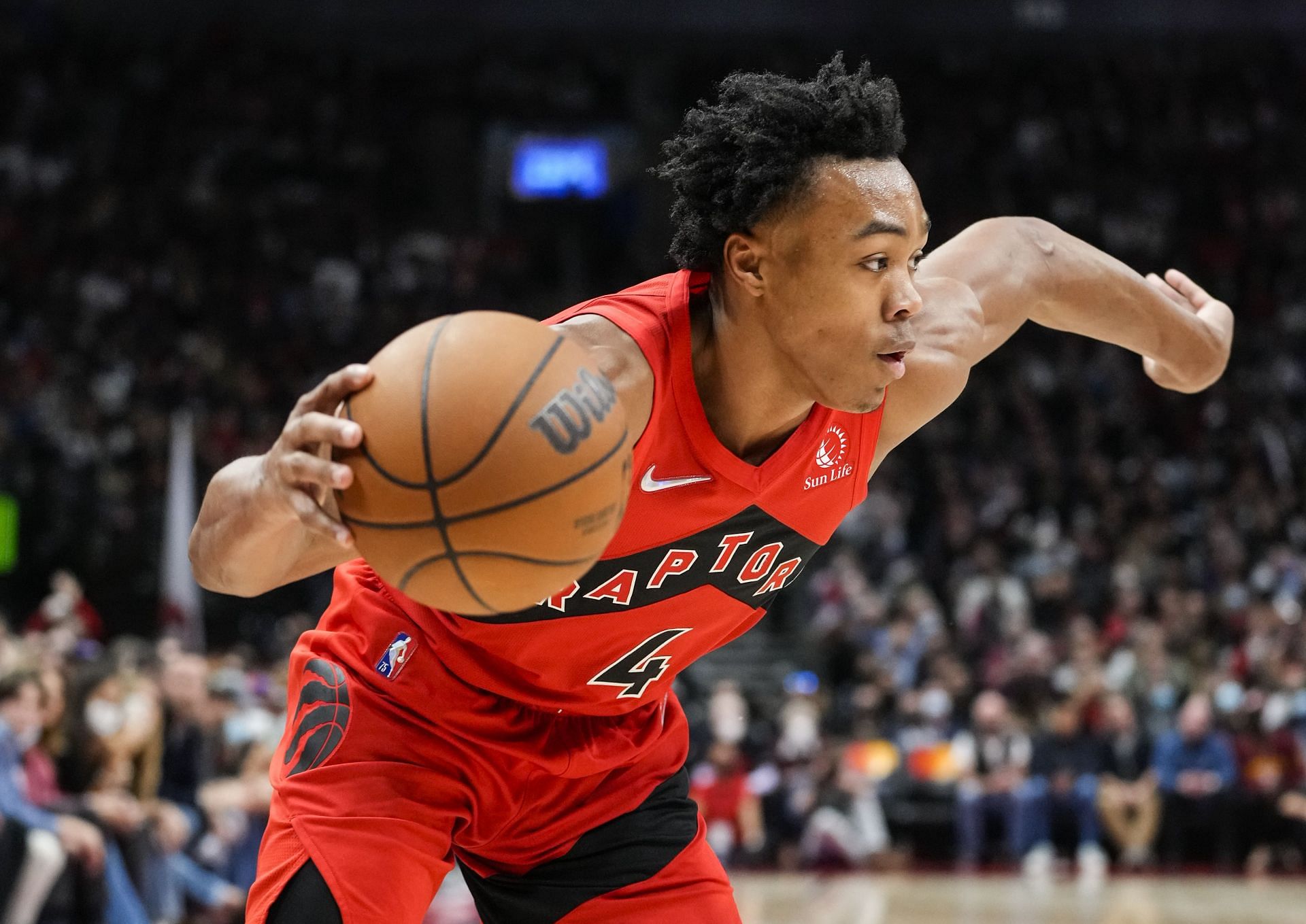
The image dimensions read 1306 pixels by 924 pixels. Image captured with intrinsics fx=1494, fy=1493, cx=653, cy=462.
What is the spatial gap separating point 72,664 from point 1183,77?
18.5 meters

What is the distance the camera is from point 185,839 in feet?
24.1

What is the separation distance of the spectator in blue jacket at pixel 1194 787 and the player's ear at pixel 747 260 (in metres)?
9.70

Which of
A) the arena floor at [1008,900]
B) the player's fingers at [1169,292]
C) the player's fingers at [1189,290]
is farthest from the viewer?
the arena floor at [1008,900]

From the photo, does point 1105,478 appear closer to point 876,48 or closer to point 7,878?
point 876,48

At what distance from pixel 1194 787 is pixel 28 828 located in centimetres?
864

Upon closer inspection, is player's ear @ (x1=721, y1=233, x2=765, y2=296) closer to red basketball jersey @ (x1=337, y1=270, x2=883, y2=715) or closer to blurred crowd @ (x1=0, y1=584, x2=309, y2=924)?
red basketball jersey @ (x1=337, y1=270, x2=883, y2=715)

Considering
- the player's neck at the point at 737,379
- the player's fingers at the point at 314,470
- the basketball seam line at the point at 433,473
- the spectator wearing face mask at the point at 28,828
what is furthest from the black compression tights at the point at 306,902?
the spectator wearing face mask at the point at 28,828

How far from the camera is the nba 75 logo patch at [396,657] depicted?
2.86 meters

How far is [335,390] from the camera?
2299mm

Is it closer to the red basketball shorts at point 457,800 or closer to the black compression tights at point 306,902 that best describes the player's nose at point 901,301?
the red basketball shorts at point 457,800

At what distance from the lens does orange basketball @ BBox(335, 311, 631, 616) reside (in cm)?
228

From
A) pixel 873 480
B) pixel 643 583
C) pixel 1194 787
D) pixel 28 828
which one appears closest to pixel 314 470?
pixel 643 583

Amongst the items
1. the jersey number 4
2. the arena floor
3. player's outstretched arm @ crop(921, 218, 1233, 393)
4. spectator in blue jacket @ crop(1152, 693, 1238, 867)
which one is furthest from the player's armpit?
spectator in blue jacket @ crop(1152, 693, 1238, 867)

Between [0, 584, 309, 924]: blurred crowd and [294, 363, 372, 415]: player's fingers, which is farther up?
[294, 363, 372, 415]: player's fingers
